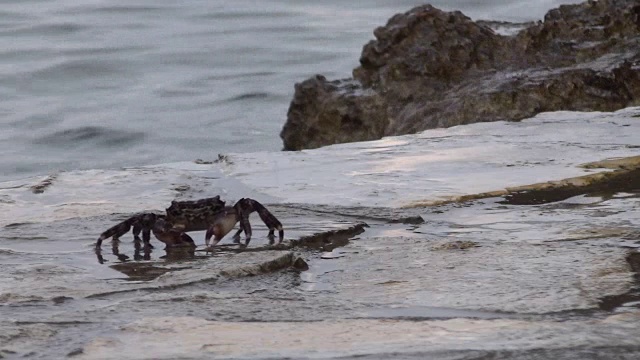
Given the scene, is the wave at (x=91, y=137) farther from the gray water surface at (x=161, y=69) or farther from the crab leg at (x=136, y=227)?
the crab leg at (x=136, y=227)

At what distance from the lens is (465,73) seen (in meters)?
9.44

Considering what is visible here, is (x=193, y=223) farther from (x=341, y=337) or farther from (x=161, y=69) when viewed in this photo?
(x=161, y=69)

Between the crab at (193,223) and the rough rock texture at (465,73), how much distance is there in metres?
3.24

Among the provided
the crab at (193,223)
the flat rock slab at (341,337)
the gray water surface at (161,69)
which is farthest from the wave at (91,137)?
the flat rock slab at (341,337)

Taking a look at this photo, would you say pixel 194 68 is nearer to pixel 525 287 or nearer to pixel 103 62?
pixel 103 62

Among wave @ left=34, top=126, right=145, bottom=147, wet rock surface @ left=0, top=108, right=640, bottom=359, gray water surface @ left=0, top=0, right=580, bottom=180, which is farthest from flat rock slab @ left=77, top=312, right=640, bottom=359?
wave @ left=34, top=126, right=145, bottom=147

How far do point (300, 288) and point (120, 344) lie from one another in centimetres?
97

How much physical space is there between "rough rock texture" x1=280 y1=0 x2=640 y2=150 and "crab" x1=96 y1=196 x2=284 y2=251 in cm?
324

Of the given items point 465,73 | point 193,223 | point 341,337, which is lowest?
point 341,337

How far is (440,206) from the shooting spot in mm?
6113

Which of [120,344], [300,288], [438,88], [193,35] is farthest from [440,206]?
[193,35]

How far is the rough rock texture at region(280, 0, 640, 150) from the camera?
8789 mm

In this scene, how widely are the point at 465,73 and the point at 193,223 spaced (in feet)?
13.2

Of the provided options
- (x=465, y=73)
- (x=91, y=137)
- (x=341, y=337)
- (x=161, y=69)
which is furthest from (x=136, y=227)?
(x=161, y=69)
